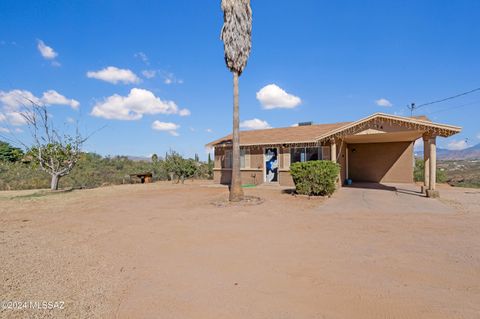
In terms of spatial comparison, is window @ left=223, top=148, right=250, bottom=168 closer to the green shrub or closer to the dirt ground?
the green shrub

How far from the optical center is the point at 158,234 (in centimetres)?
596

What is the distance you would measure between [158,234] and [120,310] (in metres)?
3.12

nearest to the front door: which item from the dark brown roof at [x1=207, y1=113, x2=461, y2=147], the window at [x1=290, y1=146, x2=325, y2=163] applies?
the dark brown roof at [x1=207, y1=113, x2=461, y2=147]

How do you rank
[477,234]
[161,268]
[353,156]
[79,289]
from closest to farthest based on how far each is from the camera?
[79,289], [161,268], [477,234], [353,156]

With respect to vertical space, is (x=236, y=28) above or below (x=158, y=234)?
above

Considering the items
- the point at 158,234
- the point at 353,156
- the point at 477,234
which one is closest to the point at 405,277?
the point at 477,234

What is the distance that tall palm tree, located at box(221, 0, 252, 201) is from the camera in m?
10.6

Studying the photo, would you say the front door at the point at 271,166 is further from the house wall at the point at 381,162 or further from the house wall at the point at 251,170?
the house wall at the point at 381,162

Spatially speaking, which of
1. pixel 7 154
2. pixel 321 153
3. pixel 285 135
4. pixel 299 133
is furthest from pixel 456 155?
pixel 7 154

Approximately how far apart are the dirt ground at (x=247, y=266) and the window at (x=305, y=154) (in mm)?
7944

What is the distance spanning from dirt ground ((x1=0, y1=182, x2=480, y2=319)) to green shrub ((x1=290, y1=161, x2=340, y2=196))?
145 inches

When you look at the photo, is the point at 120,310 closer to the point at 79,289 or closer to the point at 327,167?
the point at 79,289

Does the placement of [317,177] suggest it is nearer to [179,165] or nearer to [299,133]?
[299,133]

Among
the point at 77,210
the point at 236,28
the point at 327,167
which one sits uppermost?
the point at 236,28
